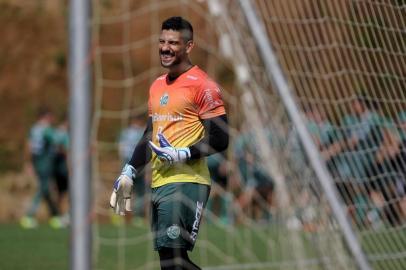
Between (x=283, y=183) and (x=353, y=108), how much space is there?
1.18 metres

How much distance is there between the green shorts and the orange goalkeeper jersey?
0.18 ft

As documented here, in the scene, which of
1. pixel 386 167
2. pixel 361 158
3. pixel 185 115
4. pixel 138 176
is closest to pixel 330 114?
pixel 361 158

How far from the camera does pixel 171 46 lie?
6941mm

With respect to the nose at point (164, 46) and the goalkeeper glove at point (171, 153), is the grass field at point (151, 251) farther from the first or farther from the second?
the nose at point (164, 46)

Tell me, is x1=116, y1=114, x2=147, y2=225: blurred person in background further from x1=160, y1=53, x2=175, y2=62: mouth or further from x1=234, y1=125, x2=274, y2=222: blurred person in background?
x1=160, y1=53, x2=175, y2=62: mouth

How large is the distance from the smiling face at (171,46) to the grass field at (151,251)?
1597mm

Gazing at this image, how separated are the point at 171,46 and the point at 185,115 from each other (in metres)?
0.42

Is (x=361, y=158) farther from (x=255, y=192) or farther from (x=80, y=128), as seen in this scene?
(x=255, y=192)

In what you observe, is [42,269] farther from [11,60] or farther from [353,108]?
[11,60]

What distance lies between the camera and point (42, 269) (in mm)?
10492

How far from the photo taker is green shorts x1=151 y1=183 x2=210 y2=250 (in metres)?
6.92

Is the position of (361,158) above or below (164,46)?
below

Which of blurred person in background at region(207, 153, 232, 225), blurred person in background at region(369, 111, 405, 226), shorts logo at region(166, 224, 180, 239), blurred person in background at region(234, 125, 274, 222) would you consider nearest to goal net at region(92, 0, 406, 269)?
blurred person in background at region(369, 111, 405, 226)

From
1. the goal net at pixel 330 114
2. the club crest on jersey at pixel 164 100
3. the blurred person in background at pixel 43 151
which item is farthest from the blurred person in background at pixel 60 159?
the club crest on jersey at pixel 164 100
